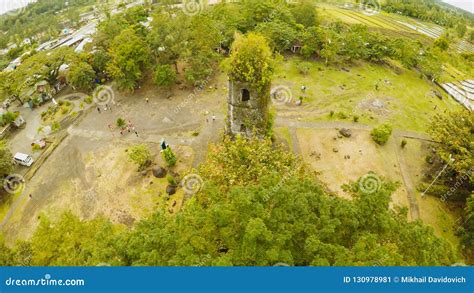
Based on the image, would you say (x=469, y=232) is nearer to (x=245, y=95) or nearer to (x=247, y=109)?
(x=247, y=109)

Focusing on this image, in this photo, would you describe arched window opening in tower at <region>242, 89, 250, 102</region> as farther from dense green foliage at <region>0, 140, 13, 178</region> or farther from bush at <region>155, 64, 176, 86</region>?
dense green foliage at <region>0, 140, 13, 178</region>

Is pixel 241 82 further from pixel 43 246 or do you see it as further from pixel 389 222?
pixel 43 246

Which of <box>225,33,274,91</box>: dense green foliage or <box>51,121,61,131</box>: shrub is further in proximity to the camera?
<box>51,121,61,131</box>: shrub

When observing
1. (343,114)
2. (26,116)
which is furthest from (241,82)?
(26,116)

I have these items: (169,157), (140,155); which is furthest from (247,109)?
(140,155)

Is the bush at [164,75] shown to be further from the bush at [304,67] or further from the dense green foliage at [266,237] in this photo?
the dense green foliage at [266,237]

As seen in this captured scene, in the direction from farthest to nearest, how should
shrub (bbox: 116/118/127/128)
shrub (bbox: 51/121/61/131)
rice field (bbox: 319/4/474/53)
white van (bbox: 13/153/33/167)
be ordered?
rice field (bbox: 319/4/474/53), shrub (bbox: 51/121/61/131), shrub (bbox: 116/118/127/128), white van (bbox: 13/153/33/167)

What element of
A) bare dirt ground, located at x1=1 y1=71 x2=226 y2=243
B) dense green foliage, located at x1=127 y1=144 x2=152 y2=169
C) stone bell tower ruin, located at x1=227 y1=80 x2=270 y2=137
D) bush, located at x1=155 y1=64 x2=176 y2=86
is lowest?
bare dirt ground, located at x1=1 y1=71 x2=226 y2=243

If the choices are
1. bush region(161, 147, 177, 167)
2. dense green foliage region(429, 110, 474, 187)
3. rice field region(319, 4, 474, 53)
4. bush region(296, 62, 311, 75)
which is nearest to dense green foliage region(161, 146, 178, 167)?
bush region(161, 147, 177, 167)

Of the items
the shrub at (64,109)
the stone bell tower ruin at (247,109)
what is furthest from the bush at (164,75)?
the stone bell tower ruin at (247,109)
